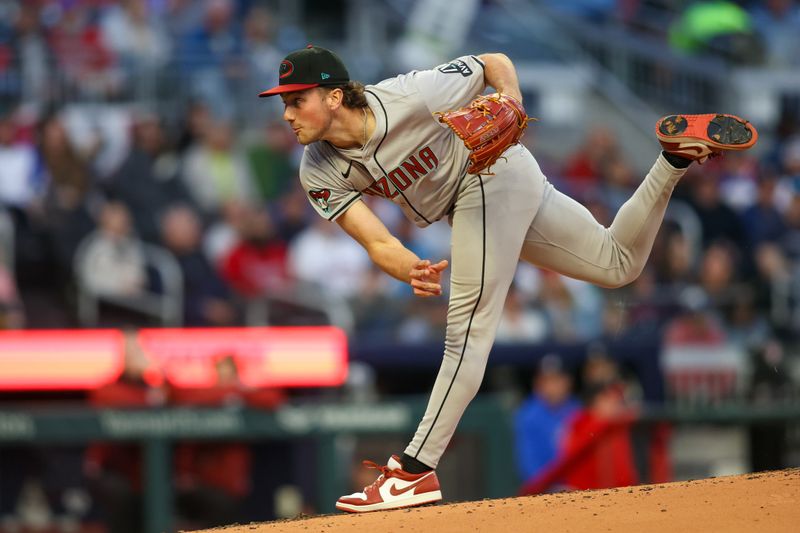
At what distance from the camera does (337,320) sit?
1016 centimetres

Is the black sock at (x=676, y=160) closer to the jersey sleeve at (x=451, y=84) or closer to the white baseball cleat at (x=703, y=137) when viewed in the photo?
the white baseball cleat at (x=703, y=137)

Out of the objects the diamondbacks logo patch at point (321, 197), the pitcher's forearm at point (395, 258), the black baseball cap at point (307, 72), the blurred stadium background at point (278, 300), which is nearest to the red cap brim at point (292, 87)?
the black baseball cap at point (307, 72)

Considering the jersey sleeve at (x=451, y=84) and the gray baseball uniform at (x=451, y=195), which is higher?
the jersey sleeve at (x=451, y=84)

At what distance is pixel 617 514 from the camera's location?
5055mm

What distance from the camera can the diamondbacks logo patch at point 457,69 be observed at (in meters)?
5.45

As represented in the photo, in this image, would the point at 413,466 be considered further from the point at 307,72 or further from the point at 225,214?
the point at 225,214

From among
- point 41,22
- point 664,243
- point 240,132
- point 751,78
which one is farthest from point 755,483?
point 751,78

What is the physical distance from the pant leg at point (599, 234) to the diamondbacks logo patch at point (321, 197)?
2.75ft

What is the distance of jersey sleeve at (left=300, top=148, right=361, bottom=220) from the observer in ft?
17.3

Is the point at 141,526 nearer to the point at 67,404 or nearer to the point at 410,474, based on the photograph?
the point at 67,404

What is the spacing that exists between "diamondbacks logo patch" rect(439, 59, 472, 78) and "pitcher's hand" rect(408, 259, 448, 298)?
0.96 metres

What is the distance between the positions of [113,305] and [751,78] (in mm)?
8104

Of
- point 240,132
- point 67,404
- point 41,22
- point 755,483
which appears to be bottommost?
point 67,404

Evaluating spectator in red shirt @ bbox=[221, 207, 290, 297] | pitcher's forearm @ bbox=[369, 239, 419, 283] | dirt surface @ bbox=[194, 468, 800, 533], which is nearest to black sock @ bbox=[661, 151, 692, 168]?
pitcher's forearm @ bbox=[369, 239, 419, 283]
